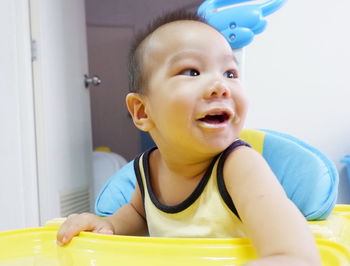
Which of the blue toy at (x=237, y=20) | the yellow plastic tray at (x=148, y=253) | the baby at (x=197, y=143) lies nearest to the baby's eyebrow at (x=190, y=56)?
the baby at (x=197, y=143)

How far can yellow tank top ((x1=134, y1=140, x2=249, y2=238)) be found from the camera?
542 millimetres

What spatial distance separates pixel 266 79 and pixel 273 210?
1.17 metres

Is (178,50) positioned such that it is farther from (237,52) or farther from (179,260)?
(237,52)

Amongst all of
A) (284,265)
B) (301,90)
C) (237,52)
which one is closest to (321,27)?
(301,90)

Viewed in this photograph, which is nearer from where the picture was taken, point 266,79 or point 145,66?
point 145,66

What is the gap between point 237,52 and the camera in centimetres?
103

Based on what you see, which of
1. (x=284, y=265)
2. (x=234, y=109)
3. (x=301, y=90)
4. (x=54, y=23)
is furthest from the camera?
(x=301, y=90)

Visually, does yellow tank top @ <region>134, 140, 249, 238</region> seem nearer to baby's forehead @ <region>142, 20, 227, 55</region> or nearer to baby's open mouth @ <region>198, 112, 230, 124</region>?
baby's open mouth @ <region>198, 112, 230, 124</region>

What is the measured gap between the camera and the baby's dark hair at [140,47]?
2.05 feet

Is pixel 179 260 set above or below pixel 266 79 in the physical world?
below

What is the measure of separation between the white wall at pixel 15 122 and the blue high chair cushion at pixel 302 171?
32.4 inches

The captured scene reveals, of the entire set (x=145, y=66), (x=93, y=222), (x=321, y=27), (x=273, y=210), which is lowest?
(x=93, y=222)

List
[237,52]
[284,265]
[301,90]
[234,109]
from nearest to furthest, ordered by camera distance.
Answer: [284,265]
[234,109]
[237,52]
[301,90]

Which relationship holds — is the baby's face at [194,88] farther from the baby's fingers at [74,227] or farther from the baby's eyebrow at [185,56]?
the baby's fingers at [74,227]
